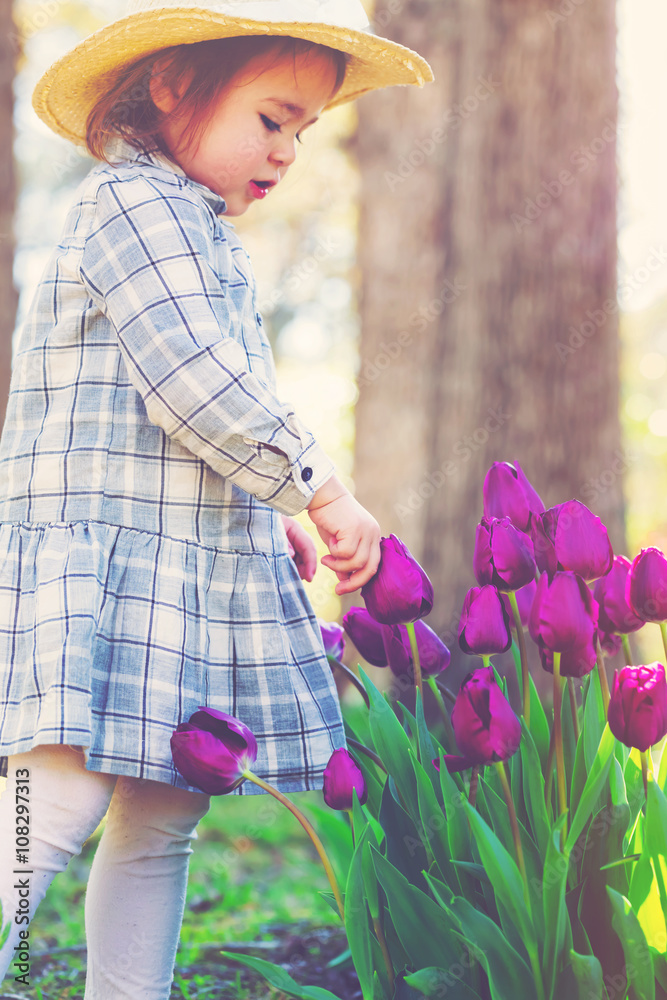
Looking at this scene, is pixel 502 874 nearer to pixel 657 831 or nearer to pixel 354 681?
pixel 657 831

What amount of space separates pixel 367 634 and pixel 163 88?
0.87 m

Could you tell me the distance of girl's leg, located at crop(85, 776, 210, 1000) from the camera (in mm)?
1224

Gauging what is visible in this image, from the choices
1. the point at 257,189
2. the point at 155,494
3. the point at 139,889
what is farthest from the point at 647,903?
the point at 257,189

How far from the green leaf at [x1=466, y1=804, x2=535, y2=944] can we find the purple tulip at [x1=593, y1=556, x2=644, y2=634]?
32 centimetres

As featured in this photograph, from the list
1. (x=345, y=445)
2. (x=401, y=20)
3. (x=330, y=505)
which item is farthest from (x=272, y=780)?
(x=345, y=445)

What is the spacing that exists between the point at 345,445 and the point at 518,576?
7559mm

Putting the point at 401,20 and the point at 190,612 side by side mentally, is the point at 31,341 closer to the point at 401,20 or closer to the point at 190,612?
the point at 190,612

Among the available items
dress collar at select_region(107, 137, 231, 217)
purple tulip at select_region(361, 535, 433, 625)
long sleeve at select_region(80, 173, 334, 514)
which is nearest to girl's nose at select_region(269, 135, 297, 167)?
dress collar at select_region(107, 137, 231, 217)

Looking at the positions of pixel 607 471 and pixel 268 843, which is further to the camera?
pixel 268 843

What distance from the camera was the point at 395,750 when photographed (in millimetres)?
1114

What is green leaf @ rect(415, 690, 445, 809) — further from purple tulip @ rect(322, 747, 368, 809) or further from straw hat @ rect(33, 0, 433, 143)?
straw hat @ rect(33, 0, 433, 143)

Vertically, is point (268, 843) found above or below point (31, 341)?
below

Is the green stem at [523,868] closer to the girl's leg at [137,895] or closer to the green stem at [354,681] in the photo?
the green stem at [354,681]

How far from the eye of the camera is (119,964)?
4.01 ft
